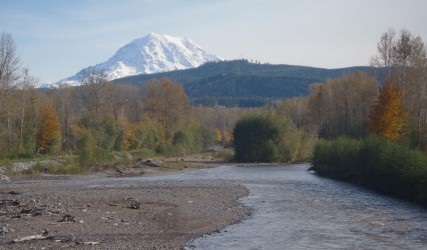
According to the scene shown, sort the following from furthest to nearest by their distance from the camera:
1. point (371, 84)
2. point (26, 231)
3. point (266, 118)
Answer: point (266, 118) < point (371, 84) < point (26, 231)

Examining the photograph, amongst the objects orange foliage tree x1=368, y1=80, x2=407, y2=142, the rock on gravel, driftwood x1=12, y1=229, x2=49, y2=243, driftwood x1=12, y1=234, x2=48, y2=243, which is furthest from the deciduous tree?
driftwood x1=12, y1=234, x2=48, y2=243

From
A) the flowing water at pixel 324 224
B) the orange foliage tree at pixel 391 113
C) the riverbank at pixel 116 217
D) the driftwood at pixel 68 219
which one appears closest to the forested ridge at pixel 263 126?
the orange foliage tree at pixel 391 113

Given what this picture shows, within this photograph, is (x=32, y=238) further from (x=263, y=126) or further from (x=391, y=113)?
(x=263, y=126)

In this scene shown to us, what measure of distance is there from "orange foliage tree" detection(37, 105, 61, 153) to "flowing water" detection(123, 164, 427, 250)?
4091 centimetres

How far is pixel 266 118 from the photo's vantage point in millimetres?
83938

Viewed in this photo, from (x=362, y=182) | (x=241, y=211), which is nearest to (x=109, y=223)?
(x=241, y=211)

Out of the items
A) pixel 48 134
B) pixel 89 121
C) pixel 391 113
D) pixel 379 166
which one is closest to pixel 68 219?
pixel 379 166

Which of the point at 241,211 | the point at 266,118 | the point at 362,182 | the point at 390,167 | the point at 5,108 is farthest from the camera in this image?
the point at 266,118

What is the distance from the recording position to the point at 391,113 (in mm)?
50594

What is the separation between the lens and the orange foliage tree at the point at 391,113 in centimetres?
5012

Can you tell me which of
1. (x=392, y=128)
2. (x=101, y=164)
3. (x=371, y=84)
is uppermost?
(x=371, y=84)

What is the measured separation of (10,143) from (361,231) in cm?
5191

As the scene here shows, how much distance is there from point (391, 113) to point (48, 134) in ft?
147

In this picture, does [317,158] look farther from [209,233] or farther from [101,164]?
[209,233]
